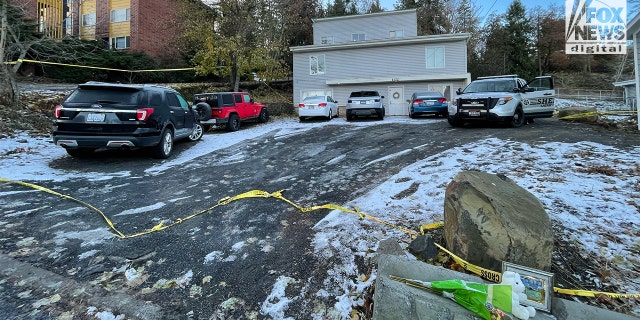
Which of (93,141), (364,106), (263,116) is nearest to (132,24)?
(263,116)

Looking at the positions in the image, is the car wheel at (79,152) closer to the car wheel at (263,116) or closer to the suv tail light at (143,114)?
the suv tail light at (143,114)

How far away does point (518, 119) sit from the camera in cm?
1105

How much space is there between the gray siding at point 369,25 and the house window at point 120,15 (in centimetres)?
1523

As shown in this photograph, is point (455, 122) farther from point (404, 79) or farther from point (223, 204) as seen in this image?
point (404, 79)

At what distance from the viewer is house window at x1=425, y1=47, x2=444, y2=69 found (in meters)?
21.2

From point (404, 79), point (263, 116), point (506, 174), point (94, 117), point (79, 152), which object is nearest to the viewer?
point (506, 174)

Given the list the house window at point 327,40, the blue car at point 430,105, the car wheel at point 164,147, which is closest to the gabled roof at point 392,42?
the house window at point 327,40

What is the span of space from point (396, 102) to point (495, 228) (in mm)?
20466

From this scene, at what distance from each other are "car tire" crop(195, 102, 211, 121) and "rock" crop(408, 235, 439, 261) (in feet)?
35.7

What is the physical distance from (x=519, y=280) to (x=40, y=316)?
11.3 feet

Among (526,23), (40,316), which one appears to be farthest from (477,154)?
(526,23)

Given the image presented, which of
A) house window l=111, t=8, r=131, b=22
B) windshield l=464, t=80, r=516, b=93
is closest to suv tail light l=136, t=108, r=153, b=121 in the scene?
windshield l=464, t=80, r=516, b=93

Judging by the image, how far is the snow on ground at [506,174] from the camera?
3033mm

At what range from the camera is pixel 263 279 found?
9.52 ft
